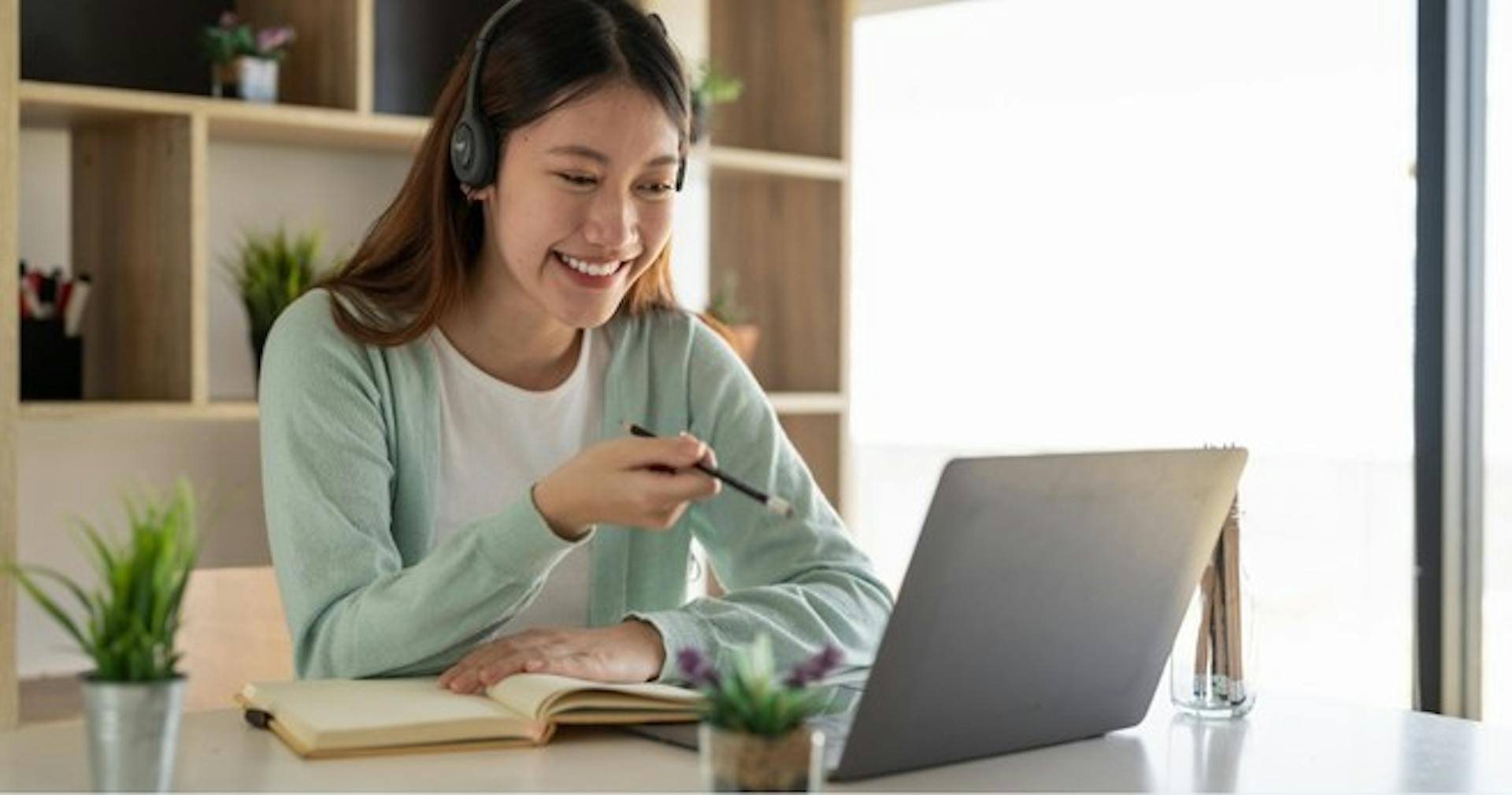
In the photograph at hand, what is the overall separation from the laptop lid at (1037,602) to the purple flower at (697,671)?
26cm

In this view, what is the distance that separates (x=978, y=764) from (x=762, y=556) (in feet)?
1.98

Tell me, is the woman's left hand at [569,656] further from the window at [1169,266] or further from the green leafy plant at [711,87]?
the window at [1169,266]

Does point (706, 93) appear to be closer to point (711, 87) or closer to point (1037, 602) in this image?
point (711, 87)

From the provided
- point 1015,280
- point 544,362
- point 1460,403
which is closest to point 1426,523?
point 1460,403

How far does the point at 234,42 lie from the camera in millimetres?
3027

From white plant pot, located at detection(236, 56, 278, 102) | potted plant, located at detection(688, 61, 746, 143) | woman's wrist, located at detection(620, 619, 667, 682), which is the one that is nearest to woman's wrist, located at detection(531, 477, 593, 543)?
woman's wrist, located at detection(620, 619, 667, 682)

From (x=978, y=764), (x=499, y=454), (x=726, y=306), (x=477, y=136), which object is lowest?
(x=978, y=764)

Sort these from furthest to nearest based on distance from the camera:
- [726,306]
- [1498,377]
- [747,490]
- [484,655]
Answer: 1. [726,306]
2. [1498,377]
3. [484,655]
4. [747,490]

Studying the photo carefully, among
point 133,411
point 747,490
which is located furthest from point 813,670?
point 133,411

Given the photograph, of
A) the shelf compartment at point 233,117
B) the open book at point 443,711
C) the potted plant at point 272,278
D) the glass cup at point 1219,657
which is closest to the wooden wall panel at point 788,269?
the shelf compartment at point 233,117

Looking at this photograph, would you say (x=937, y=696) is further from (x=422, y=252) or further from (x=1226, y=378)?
(x=1226, y=378)

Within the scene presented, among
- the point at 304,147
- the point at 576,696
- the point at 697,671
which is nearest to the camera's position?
the point at 697,671

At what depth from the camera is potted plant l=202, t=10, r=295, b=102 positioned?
9.93ft

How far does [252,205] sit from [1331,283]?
2.03 m
